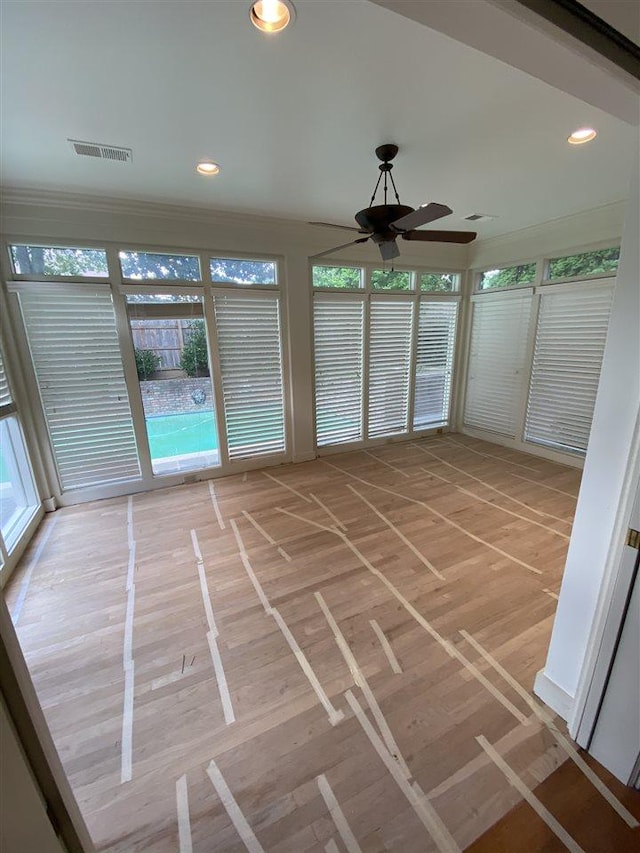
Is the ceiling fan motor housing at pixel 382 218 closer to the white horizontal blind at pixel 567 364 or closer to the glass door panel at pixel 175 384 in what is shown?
the glass door panel at pixel 175 384

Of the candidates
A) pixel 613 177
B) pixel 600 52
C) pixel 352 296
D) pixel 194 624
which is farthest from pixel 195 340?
pixel 613 177

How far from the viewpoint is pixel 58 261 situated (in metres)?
3.08

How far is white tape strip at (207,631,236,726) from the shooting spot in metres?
1.56

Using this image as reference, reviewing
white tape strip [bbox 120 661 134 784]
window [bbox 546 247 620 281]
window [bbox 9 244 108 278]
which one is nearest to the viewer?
white tape strip [bbox 120 661 134 784]

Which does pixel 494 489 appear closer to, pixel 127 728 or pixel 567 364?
pixel 567 364

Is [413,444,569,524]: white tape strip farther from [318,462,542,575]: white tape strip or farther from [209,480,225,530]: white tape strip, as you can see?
[209,480,225,530]: white tape strip

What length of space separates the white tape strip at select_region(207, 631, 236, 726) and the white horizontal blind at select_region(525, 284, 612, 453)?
4.29 m

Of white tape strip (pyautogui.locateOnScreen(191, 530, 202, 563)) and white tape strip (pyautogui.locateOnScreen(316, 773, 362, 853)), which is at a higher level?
white tape strip (pyautogui.locateOnScreen(191, 530, 202, 563))

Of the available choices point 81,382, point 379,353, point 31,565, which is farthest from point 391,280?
point 31,565

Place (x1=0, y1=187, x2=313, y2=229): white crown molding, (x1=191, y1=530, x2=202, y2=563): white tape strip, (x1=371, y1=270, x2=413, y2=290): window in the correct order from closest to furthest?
(x1=191, y1=530, x2=202, y2=563): white tape strip < (x1=0, y1=187, x2=313, y2=229): white crown molding < (x1=371, y1=270, x2=413, y2=290): window

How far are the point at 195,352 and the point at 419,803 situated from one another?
3684mm

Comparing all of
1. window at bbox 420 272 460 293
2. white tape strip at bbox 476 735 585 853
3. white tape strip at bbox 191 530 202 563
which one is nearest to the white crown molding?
window at bbox 420 272 460 293

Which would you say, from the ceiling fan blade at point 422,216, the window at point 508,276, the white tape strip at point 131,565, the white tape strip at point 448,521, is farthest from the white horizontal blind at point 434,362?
the white tape strip at point 131,565

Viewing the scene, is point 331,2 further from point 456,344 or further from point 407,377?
point 456,344
